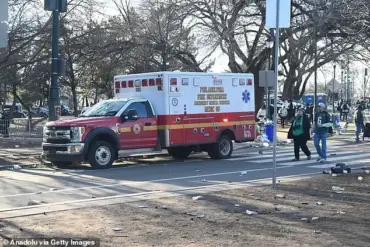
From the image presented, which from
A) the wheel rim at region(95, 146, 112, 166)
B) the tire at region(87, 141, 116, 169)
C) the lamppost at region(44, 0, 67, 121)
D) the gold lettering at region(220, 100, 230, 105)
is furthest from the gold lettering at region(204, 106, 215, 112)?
the lamppost at region(44, 0, 67, 121)

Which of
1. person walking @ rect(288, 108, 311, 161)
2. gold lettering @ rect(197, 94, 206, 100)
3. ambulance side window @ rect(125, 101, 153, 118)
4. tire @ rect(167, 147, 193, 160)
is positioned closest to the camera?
ambulance side window @ rect(125, 101, 153, 118)

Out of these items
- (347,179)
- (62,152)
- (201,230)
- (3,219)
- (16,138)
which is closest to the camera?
(201,230)

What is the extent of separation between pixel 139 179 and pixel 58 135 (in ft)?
11.4

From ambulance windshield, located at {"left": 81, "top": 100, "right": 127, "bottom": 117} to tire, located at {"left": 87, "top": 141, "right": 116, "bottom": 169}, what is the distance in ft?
3.12

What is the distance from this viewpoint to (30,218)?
25.8 feet

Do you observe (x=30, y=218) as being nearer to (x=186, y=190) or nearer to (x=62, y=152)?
(x=186, y=190)

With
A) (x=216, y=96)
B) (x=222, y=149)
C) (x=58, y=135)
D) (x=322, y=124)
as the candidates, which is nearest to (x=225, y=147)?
(x=222, y=149)

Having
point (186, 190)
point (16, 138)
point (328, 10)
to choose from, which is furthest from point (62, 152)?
point (328, 10)

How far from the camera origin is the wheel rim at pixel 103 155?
15.4 metres

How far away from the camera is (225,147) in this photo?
1858cm

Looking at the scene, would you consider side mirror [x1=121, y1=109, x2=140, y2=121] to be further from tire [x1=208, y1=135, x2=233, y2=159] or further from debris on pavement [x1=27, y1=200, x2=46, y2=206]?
debris on pavement [x1=27, y1=200, x2=46, y2=206]

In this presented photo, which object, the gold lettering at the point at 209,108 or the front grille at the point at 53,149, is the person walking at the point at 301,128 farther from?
the front grille at the point at 53,149

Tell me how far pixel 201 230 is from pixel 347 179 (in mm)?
6082

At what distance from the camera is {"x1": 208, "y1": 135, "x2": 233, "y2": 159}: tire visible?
18.2 metres
